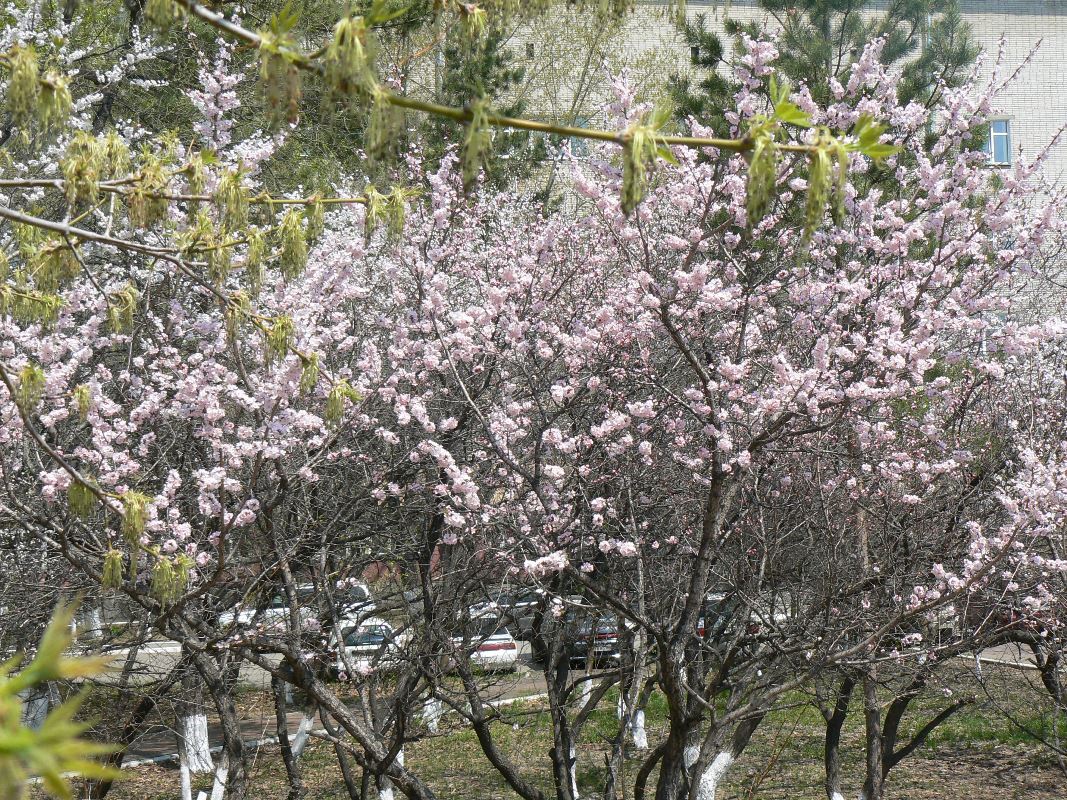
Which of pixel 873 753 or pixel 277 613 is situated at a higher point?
pixel 277 613

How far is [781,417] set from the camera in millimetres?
4875

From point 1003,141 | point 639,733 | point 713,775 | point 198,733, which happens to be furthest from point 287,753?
point 1003,141

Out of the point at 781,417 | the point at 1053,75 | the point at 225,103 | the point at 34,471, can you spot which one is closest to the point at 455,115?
the point at 781,417

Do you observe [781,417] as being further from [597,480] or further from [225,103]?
[225,103]

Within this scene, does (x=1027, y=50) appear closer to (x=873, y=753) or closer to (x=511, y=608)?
(x=873, y=753)

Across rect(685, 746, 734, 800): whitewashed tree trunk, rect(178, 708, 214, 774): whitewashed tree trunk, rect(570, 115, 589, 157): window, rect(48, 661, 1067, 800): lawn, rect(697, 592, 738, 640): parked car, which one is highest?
rect(570, 115, 589, 157): window

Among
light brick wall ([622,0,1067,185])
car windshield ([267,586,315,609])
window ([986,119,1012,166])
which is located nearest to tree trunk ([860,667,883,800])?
car windshield ([267,586,315,609])

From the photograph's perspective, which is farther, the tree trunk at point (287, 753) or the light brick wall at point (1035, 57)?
the light brick wall at point (1035, 57)

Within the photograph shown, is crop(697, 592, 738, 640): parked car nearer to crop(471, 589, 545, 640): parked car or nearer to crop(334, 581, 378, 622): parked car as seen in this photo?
crop(471, 589, 545, 640): parked car

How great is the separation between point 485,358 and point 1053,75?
20.3 metres

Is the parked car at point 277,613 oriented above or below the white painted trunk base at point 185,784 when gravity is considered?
above

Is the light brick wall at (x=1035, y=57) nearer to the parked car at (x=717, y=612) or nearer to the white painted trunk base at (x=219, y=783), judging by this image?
the parked car at (x=717, y=612)

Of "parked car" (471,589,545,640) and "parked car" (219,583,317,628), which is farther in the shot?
"parked car" (471,589,545,640)

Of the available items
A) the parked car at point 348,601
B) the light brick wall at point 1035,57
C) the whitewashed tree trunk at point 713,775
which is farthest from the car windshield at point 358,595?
the light brick wall at point 1035,57
